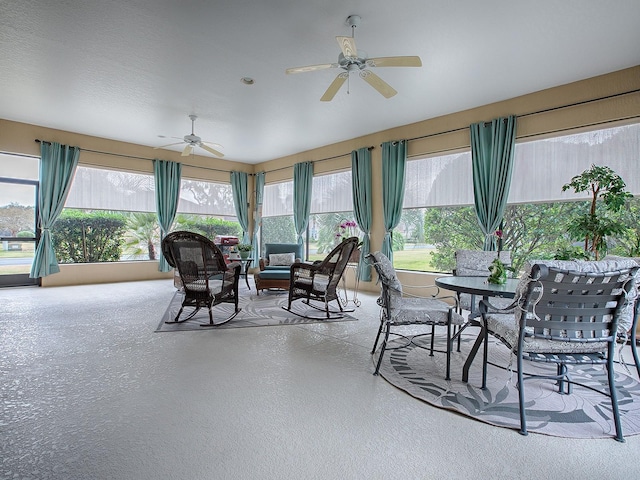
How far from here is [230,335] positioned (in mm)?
3709

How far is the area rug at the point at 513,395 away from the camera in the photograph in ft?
6.65

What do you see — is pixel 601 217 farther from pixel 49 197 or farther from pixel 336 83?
pixel 49 197

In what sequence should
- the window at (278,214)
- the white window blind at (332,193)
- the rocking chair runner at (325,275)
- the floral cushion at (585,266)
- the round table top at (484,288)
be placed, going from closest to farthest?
the floral cushion at (585,266) < the round table top at (484,288) < the rocking chair runner at (325,275) < the white window blind at (332,193) < the window at (278,214)

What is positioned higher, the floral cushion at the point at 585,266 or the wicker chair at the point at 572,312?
the floral cushion at the point at 585,266

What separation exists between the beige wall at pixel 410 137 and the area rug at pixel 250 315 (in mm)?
2040

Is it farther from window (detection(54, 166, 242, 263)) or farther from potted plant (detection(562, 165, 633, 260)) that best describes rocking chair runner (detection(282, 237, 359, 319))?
window (detection(54, 166, 242, 263))

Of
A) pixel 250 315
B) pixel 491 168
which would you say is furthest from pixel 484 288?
pixel 250 315

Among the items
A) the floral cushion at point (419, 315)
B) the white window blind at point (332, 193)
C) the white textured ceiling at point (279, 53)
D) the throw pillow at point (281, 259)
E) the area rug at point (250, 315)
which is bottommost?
the area rug at point (250, 315)

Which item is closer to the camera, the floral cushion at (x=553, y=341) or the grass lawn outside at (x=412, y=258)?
the floral cushion at (x=553, y=341)

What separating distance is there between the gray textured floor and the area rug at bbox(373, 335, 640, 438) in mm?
122

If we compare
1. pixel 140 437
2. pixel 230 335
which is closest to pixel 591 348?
pixel 140 437

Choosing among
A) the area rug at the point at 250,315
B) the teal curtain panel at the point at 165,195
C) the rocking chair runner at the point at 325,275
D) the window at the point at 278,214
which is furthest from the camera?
the window at the point at 278,214

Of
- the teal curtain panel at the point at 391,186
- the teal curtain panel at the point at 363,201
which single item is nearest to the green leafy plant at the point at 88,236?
the teal curtain panel at the point at 363,201

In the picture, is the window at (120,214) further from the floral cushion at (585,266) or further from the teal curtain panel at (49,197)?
the floral cushion at (585,266)
